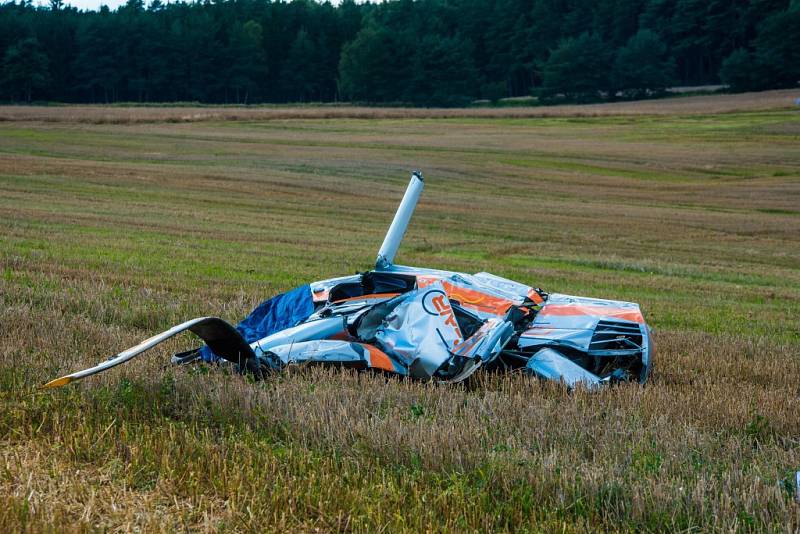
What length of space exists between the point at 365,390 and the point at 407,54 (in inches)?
4099

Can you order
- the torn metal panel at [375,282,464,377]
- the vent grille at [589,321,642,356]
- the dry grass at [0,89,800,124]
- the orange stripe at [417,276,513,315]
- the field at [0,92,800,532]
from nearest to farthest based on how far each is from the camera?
the field at [0,92,800,532] < the torn metal panel at [375,282,464,377] < the vent grille at [589,321,642,356] < the orange stripe at [417,276,513,315] < the dry grass at [0,89,800,124]

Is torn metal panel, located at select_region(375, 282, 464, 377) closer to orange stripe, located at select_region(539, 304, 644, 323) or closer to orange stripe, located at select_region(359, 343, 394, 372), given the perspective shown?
orange stripe, located at select_region(359, 343, 394, 372)

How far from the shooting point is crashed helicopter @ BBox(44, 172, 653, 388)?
703 centimetres

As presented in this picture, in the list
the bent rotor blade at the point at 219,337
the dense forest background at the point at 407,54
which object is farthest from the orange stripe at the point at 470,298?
the dense forest background at the point at 407,54

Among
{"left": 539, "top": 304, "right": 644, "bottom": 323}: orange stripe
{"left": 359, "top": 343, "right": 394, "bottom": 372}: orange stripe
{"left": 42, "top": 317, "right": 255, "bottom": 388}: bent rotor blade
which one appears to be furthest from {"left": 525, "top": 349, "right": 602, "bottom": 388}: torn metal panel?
{"left": 42, "top": 317, "right": 255, "bottom": 388}: bent rotor blade

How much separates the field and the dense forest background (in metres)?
72.3

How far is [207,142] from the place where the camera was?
5050cm

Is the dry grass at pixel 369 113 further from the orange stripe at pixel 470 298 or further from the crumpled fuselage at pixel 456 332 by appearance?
the orange stripe at pixel 470 298

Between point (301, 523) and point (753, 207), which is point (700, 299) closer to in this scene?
point (301, 523)

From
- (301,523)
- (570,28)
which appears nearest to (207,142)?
(301,523)

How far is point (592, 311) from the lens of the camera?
7836 millimetres

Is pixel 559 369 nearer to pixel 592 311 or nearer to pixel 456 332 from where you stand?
pixel 592 311

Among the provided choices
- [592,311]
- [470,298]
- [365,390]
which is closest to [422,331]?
[365,390]

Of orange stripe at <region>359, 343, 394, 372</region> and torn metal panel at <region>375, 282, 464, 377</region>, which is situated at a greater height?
torn metal panel at <region>375, 282, 464, 377</region>
